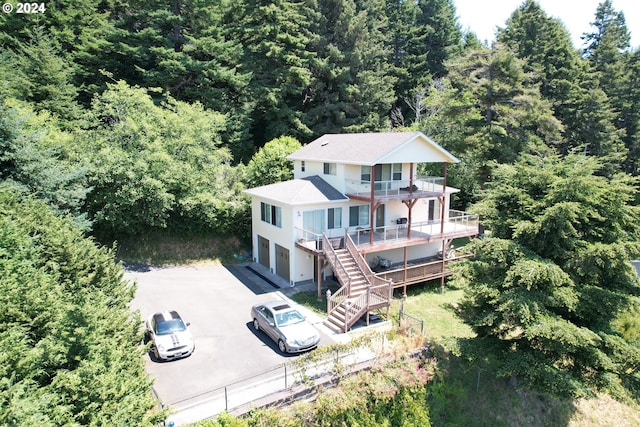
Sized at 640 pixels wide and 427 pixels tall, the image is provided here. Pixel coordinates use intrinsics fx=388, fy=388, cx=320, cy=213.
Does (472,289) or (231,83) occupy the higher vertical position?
(231,83)

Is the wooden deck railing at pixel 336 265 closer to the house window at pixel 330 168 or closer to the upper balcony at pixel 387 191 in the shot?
the upper balcony at pixel 387 191

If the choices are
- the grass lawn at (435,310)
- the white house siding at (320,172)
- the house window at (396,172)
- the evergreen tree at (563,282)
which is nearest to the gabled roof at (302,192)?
the white house siding at (320,172)

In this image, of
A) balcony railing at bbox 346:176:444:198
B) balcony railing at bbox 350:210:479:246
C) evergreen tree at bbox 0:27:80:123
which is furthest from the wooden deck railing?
evergreen tree at bbox 0:27:80:123

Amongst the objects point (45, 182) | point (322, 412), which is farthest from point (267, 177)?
point (322, 412)

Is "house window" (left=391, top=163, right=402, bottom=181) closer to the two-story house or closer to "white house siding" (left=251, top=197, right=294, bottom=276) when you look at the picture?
the two-story house

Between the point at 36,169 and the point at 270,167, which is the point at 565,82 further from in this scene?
the point at 36,169

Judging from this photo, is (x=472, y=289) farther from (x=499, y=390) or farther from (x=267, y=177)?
(x=267, y=177)

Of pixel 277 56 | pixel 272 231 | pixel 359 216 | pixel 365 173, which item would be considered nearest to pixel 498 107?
pixel 365 173

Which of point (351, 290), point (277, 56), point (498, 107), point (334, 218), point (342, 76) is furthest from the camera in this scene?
point (342, 76)
